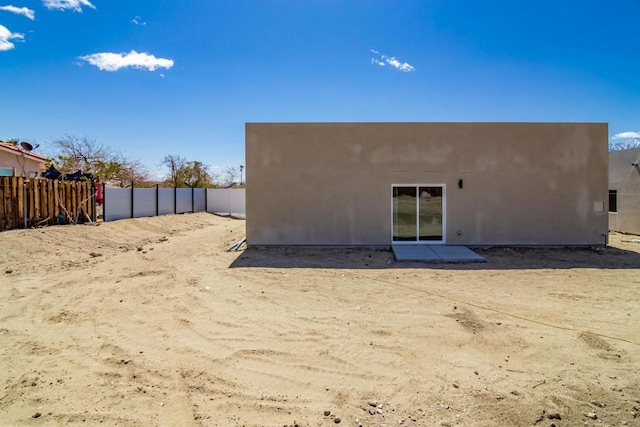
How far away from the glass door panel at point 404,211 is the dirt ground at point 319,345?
269 cm

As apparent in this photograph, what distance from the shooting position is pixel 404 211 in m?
11.5

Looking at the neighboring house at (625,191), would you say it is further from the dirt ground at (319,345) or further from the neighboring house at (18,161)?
the neighboring house at (18,161)

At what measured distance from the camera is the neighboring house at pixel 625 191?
1512cm

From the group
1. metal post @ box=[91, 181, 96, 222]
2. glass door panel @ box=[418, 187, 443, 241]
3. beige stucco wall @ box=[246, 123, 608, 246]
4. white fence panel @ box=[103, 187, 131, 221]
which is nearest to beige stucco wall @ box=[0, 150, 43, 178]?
metal post @ box=[91, 181, 96, 222]

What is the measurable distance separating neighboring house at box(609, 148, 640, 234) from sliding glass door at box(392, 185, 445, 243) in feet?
33.6

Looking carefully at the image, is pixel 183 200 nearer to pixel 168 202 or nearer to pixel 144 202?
pixel 168 202

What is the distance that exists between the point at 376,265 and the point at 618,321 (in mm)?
5036

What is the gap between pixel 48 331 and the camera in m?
4.89

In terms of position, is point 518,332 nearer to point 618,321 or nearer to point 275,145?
→ point 618,321

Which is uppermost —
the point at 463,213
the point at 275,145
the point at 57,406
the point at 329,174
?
the point at 275,145

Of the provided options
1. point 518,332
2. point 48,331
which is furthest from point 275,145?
point 518,332

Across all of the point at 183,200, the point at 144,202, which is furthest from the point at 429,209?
the point at 183,200

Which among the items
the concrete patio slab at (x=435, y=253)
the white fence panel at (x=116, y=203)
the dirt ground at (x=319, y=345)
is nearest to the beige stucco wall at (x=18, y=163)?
the white fence panel at (x=116, y=203)

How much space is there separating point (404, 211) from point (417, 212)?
426 millimetres
